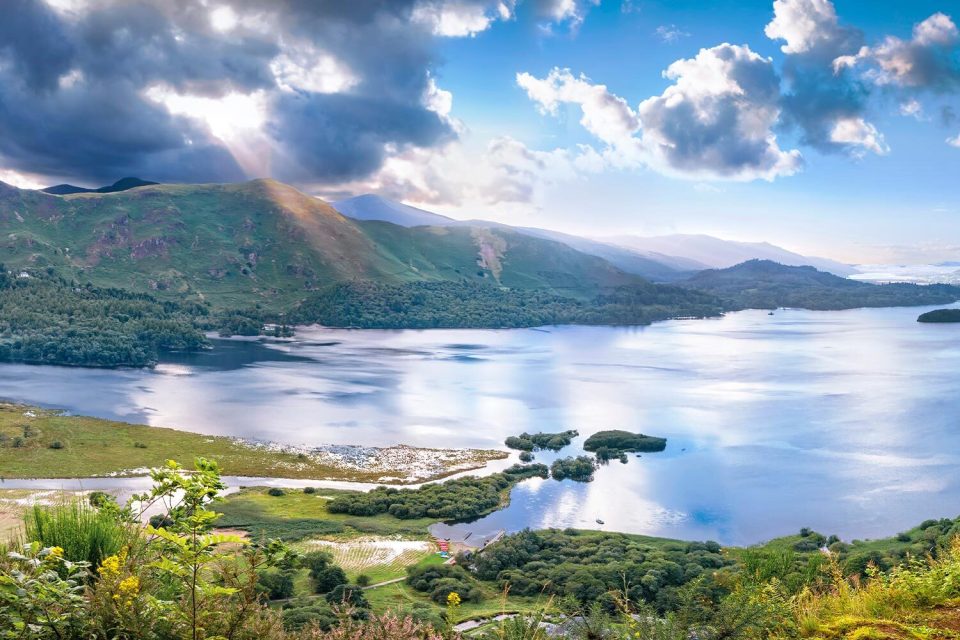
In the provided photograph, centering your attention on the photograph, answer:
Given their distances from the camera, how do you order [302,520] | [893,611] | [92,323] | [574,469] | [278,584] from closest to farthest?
1. [893,611]
2. [278,584]
3. [302,520]
4. [574,469]
5. [92,323]

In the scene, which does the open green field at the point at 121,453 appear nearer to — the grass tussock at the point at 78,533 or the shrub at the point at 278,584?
the shrub at the point at 278,584

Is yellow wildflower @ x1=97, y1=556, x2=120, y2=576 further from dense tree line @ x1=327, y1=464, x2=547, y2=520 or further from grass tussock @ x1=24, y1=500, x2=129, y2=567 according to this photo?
dense tree line @ x1=327, y1=464, x2=547, y2=520

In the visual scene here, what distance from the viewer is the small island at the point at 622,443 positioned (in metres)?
70.4

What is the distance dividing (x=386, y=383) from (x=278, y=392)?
1759 cm

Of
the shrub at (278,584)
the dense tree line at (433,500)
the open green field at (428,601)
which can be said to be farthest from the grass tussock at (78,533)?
the dense tree line at (433,500)

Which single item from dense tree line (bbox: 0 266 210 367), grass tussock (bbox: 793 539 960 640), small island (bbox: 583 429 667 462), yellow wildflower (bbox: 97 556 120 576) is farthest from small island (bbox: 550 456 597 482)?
dense tree line (bbox: 0 266 210 367)

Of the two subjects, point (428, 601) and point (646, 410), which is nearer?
point (428, 601)

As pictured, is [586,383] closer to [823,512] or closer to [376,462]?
Result: [376,462]

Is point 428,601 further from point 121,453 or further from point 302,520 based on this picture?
point 121,453

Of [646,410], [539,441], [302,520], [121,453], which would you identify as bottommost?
[302,520]

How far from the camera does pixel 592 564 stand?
3741 cm

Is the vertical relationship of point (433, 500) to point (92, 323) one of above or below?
below

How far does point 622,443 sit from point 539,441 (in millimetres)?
9034

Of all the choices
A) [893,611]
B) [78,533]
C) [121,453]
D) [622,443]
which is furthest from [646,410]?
[78,533]
